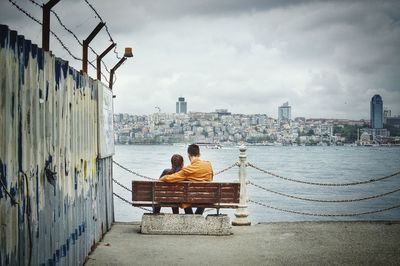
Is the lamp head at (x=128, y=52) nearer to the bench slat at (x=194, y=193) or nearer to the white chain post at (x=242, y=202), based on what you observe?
the bench slat at (x=194, y=193)

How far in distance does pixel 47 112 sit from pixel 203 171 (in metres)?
5.12

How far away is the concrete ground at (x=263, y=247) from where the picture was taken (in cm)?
764

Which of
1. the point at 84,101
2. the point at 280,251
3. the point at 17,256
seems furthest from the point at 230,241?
the point at 17,256

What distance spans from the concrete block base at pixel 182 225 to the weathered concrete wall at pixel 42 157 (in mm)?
1957

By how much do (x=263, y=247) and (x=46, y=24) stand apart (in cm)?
511

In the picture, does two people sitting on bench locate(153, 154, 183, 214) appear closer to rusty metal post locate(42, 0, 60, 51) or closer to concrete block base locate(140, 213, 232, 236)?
concrete block base locate(140, 213, 232, 236)

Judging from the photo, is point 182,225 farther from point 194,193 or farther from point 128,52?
point 128,52

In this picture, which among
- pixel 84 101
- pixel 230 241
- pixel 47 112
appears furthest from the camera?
pixel 230 241

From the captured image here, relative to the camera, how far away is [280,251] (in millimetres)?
8344

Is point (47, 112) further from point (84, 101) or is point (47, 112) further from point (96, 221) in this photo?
point (96, 221)

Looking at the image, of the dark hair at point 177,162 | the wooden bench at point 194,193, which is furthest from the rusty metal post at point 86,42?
the dark hair at point 177,162

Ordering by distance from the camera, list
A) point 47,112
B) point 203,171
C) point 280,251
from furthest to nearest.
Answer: point 203,171 < point 280,251 < point 47,112

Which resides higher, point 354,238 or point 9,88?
point 9,88

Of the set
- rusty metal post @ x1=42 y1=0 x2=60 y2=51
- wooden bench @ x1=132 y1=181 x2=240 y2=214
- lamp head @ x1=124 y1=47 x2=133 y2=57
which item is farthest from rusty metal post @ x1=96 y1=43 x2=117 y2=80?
rusty metal post @ x1=42 y1=0 x2=60 y2=51
